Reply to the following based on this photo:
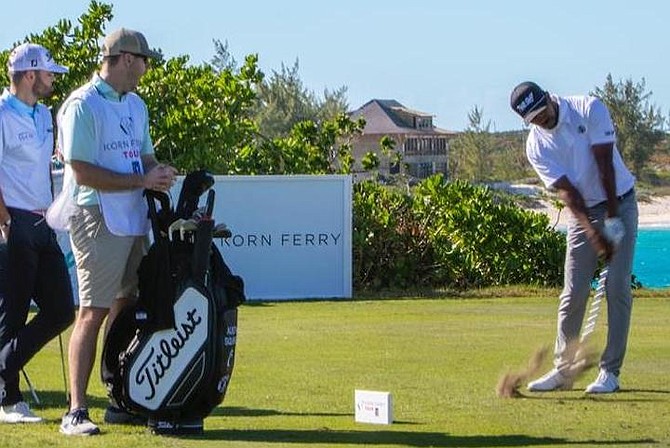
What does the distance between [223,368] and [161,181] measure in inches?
38.1

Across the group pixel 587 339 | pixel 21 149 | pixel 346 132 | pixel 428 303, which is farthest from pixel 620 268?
pixel 346 132

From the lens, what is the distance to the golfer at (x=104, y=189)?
26.1 feet

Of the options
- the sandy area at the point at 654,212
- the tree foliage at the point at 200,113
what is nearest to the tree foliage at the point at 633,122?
the sandy area at the point at 654,212

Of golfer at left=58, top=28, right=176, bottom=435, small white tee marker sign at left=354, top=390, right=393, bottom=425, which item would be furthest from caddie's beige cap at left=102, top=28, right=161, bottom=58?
small white tee marker sign at left=354, top=390, right=393, bottom=425

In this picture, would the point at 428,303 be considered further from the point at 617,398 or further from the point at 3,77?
the point at 617,398

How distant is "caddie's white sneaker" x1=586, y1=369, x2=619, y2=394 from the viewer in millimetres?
9438

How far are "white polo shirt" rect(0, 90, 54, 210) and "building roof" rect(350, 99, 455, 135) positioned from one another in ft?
227

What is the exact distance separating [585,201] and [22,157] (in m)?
3.28

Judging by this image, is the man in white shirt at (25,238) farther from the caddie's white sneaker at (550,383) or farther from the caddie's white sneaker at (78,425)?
the caddie's white sneaker at (550,383)

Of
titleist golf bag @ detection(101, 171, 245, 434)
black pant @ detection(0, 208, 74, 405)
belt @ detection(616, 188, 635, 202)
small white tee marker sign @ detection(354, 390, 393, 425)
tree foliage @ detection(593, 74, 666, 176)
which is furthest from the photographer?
tree foliage @ detection(593, 74, 666, 176)

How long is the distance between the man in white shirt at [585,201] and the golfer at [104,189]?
2.33 metres

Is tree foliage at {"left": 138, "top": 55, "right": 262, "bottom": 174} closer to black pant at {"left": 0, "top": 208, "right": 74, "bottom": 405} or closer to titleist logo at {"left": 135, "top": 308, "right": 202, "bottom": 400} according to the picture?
black pant at {"left": 0, "top": 208, "right": 74, "bottom": 405}

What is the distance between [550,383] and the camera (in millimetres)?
9547

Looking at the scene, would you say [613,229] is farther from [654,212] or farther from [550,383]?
[654,212]
